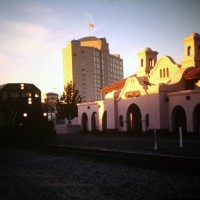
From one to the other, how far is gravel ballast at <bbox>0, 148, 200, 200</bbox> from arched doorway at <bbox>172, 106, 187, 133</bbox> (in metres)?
16.8

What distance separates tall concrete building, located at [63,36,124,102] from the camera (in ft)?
407

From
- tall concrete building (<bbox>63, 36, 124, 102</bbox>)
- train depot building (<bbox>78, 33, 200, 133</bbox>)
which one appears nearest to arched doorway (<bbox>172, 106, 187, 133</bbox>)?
train depot building (<bbox>78, 33, 200, 133</bbox>)

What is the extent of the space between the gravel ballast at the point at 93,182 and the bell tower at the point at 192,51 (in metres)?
21.7

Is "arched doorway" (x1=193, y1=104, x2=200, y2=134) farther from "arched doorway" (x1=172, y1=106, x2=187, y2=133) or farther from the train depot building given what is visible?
"arched doorway" (x1=172, y1=106, x2=187, y2=133)

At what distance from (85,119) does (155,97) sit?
14612 millimetres

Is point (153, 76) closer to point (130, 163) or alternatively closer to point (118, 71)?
point (130, 163)

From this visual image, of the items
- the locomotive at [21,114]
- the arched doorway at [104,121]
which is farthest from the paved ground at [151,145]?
the arched doorway at [104,121]

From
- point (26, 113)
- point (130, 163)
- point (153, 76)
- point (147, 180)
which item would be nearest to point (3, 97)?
point (26, 113)

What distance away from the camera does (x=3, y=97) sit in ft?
60.6

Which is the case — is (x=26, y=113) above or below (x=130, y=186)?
above

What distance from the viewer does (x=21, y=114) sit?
1839 cm

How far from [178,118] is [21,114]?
49.7 ft

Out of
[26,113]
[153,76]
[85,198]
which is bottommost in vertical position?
[85,198]

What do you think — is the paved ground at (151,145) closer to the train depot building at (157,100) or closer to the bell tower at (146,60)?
the train depot building at (157,100)
